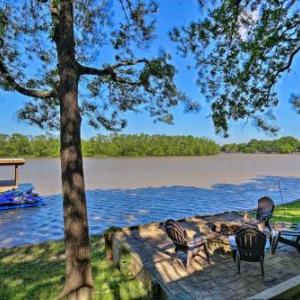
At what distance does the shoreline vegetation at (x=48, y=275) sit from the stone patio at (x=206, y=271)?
293 millimetres

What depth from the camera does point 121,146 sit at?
281 feet

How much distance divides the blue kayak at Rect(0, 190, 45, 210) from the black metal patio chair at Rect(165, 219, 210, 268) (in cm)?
1530

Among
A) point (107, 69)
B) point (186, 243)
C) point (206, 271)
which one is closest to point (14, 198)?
point (107, 69)

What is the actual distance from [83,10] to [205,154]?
97009 mm

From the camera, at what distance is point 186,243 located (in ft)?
20.2

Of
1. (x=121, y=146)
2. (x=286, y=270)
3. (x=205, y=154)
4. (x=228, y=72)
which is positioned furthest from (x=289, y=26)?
(x=205, y=154)

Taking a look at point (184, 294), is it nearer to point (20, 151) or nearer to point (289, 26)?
point (289, 26)

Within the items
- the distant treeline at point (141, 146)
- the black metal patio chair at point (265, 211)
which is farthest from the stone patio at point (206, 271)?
the distant treeline at point (141, 146)

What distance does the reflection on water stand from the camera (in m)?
13.5

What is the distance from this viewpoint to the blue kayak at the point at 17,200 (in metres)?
19.2

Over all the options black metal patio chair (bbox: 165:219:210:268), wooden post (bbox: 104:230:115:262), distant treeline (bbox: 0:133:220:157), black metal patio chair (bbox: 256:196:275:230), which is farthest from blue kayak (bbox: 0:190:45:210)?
distant treeline (bbox: 0:133:220:157)

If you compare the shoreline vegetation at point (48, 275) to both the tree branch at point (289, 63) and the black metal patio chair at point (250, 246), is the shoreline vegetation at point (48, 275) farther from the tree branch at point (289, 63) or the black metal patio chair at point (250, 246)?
the tree branch at point (289, 63)

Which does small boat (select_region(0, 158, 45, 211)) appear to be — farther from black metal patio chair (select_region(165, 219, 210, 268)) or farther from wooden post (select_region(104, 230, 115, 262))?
black metal patio chair (select_region(165, 219, 210, 268))

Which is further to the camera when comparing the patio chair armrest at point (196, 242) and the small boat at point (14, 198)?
the small boat at point (14, 198)
